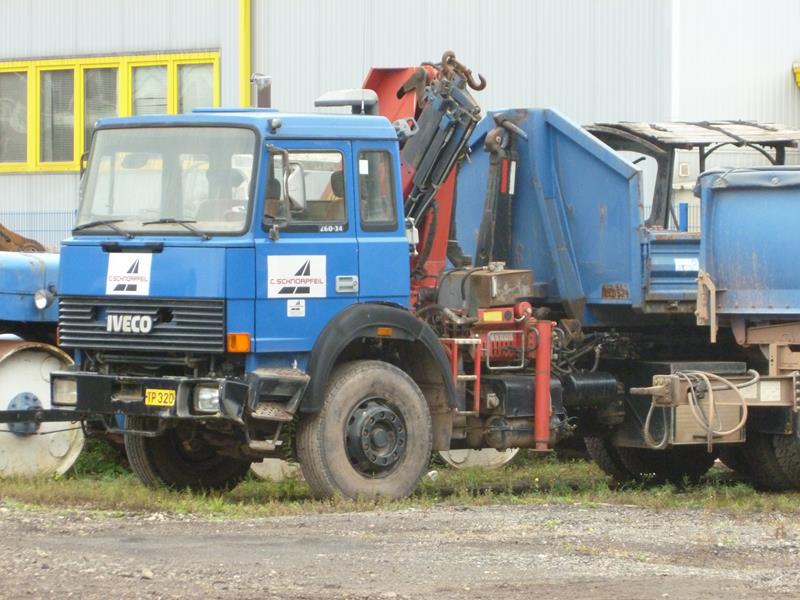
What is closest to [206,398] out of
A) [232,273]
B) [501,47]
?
[232,273]

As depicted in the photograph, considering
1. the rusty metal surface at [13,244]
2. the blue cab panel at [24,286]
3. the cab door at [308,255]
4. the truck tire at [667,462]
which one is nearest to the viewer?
the cab door at [308,255]

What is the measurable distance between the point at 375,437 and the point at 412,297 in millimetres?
1705

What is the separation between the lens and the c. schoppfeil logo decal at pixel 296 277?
12.5 m

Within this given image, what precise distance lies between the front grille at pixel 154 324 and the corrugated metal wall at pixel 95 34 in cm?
1158

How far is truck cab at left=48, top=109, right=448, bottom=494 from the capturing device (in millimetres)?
12367

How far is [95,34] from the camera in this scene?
83.8 ft

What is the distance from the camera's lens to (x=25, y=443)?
1493 centimetres

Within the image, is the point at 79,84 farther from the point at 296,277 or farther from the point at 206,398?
the point at 206,398

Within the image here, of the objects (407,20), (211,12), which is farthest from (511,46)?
(211,12)

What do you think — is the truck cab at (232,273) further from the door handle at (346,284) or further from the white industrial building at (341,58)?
the white industrial building at (341,58)

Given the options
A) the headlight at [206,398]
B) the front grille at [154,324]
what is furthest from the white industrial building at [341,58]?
the headlight at [206,398]

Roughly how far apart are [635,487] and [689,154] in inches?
124

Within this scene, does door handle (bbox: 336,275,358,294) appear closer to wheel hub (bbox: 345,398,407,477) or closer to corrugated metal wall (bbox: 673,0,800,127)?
wheel hub (bbox: 345,398,407,477)

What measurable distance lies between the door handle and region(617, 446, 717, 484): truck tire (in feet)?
14.6
